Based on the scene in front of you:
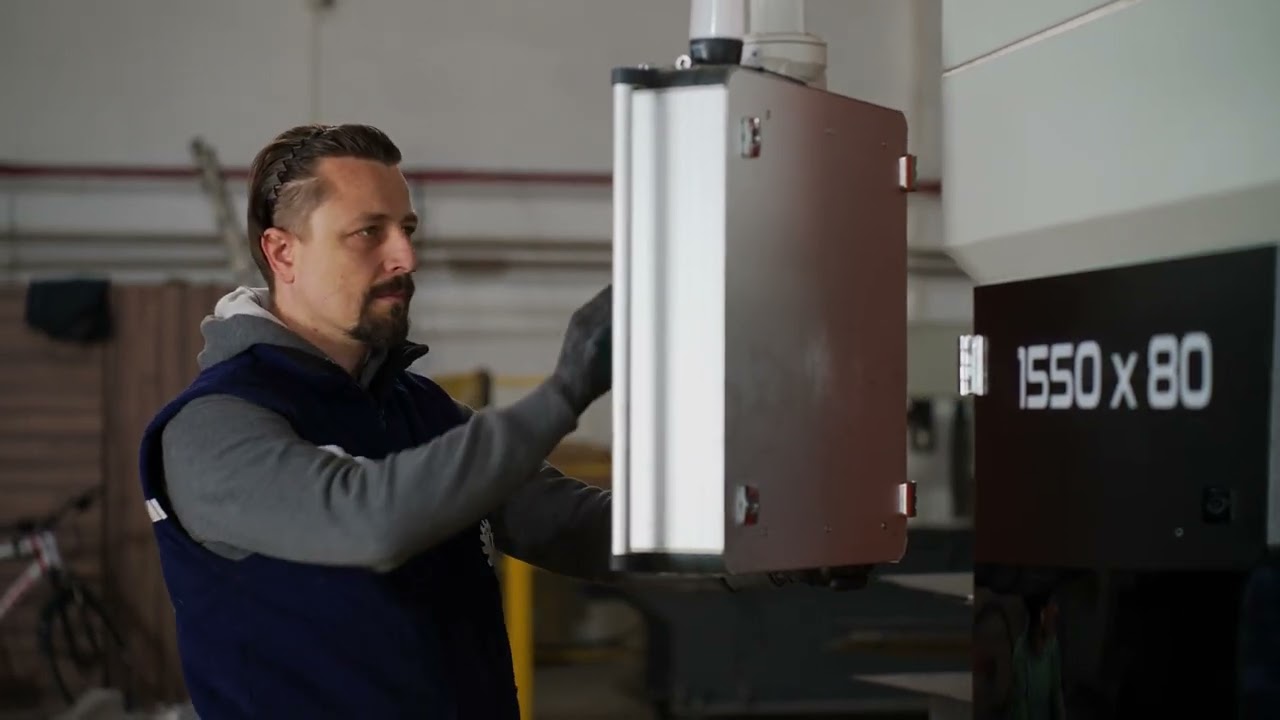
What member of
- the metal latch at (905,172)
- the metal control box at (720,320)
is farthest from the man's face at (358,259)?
the metal latch at (905,172)

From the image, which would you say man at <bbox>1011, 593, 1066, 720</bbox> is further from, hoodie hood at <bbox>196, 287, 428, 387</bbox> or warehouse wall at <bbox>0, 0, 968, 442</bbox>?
warehouse wall at <bbox>0, 0, 968, 442</bbox>

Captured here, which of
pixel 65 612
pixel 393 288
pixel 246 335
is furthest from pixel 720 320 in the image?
pixel 65 612

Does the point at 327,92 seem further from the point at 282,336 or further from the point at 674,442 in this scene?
the point at 674,442

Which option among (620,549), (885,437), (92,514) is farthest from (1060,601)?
(92,514)

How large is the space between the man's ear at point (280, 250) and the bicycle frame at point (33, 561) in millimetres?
4385

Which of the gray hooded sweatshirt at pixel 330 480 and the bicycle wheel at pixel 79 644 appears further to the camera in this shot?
the bicycle wheel at pixel 79 644

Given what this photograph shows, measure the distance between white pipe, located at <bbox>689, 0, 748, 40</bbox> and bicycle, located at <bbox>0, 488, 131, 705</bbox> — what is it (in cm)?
498

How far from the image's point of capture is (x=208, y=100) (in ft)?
21.4

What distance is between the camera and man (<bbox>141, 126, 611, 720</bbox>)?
4.81 ft

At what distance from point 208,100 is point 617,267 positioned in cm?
561

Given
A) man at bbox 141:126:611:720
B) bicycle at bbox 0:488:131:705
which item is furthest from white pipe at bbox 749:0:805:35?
bicycle at bbox 0:488:131:705

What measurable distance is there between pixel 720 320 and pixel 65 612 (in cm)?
511

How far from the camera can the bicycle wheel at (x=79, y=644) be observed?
5.73m

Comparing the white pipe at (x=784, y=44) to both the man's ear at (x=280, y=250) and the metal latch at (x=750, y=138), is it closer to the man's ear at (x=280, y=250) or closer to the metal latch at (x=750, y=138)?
the metal latch at (x=750, y=138)
